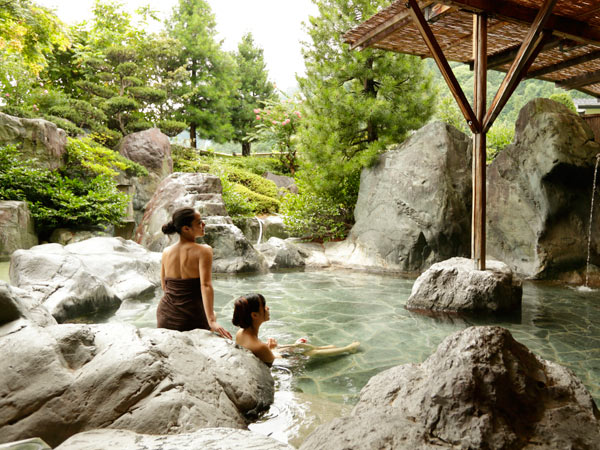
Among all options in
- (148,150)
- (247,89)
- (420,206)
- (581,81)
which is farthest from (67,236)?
(247,89)

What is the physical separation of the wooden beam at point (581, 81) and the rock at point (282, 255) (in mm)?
7740

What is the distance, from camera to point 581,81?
9961mm

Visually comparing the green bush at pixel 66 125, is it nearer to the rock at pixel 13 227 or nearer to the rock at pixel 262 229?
the rock at pixel 13 227

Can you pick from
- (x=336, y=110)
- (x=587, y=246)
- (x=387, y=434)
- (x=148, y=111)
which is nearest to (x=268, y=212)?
(x=336, y=110)

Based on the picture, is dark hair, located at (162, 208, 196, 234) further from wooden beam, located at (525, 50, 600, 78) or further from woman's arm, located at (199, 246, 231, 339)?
wooden beam, located at (525, 50, 600, 78)

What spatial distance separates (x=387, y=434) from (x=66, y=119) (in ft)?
49.2

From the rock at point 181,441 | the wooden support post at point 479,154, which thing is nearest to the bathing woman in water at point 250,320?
the rock at point 181,441

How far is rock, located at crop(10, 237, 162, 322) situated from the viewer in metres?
5.84

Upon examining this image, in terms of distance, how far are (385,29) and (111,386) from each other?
6755 millimetres

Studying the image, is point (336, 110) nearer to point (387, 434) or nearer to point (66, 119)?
point (66, 119)

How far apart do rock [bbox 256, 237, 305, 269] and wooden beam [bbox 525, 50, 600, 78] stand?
6.78 meters

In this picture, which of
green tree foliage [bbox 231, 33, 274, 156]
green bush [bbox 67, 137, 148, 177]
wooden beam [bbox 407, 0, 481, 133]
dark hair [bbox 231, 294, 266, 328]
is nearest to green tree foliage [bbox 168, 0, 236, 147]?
green tree foliage [bbox 231, 33, 274, 156]

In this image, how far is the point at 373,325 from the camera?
5879 millimetres

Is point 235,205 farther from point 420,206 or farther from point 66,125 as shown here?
point 420,206
